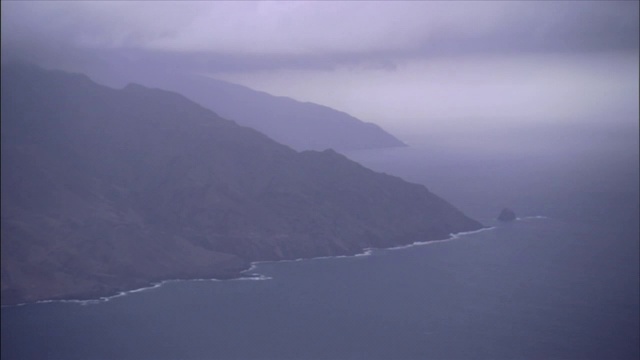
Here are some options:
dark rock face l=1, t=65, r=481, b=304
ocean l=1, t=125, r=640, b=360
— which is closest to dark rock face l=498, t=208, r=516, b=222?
ocean l=1, t=125, r=640, b=360

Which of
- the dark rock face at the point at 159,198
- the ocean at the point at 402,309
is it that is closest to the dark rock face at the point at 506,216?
the ocean at the point at 402,309

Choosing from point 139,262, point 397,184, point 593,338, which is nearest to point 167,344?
point 139,262

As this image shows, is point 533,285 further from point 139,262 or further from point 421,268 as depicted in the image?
point 139,262

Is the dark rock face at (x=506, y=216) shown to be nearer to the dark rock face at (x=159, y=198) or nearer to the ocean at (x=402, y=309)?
the ocean at (x=402, y=309)

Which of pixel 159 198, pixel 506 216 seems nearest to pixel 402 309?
pixel 159 198

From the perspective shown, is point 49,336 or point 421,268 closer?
point 49,336

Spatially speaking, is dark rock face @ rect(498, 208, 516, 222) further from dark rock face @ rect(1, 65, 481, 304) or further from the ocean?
dark rock face @ rect(1, 65, 481, 304)
